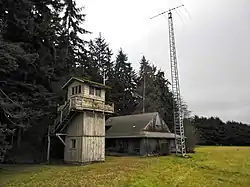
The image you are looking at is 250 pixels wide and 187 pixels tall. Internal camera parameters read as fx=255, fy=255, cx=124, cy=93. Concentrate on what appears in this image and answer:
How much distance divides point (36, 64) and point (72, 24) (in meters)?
12.5

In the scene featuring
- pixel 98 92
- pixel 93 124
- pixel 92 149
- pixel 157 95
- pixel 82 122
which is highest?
pixel 157 95

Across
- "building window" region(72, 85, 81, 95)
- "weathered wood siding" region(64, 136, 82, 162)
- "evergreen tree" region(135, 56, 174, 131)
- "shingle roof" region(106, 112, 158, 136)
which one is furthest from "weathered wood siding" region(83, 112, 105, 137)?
"evergreen tree" region(135, 56, 174, 131)

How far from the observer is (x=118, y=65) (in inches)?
2510

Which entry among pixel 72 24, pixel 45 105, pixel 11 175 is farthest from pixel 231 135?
pixel 11 175

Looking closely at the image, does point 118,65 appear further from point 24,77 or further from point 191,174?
point 191,174

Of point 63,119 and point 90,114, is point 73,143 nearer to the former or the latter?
point 63,119

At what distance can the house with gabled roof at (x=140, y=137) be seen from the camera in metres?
30.6

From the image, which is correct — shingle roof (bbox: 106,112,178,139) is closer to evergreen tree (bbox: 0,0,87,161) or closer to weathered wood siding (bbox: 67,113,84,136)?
weathered wood siding (bbox: 67,113,84,136)

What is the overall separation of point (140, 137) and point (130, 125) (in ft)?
14.8

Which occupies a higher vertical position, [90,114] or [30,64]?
[30,64]

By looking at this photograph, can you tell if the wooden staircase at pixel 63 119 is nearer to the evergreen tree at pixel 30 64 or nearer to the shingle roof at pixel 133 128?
the evergreen tree at pixel 30 64

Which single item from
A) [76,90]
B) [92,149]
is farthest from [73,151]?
[76,90]

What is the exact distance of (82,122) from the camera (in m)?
23.8

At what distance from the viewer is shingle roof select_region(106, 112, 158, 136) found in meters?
32.2
